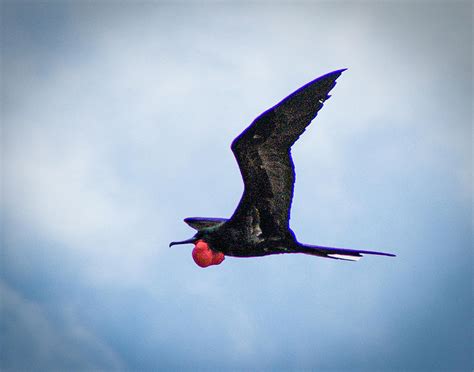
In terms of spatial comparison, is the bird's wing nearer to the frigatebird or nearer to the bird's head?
the frigatebird

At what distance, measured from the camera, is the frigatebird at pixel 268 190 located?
694 centimetres

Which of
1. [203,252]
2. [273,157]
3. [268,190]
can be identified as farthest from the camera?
[203,252]

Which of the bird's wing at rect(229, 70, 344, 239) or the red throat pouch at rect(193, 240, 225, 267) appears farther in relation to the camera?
the red throat pouch at rect(193, 240, 225, 267)

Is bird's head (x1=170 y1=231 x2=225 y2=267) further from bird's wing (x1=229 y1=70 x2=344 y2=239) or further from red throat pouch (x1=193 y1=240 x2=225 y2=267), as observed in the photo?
bird's wing (x1=229 y1=70 x2=344 y2=239)

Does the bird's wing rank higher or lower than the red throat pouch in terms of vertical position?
higher

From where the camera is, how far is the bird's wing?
6910 millimetres

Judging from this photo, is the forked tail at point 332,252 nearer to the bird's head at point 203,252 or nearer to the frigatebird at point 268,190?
the frigatebird at point 268,190

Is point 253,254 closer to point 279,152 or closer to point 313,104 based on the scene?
point 279,152

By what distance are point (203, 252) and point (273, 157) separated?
1184 mm

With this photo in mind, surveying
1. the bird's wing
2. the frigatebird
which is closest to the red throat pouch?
the frigatebird

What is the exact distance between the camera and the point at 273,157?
7195 millimetres

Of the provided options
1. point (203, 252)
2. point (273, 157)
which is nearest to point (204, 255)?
point (203, 252)

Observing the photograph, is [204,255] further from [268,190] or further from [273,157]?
[273,157]

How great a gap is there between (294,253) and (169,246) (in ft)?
4.21
